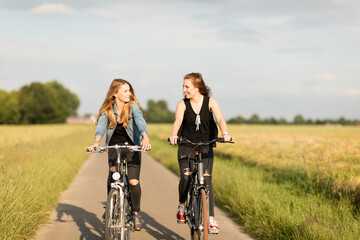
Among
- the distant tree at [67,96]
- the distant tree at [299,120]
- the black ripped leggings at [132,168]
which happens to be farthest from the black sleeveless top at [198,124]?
the distant tree at [67,96]

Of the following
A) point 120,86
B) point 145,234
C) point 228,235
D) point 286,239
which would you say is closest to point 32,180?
A: point 145,234

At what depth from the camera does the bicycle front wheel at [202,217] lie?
4.50 metres

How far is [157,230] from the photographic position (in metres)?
6.05

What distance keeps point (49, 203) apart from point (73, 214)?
605mm

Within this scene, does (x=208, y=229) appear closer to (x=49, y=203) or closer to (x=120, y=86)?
(x=120, y=86)

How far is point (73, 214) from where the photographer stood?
280 inches

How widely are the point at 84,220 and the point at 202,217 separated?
109 inches

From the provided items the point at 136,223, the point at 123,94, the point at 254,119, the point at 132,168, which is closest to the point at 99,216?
the point at 136,223

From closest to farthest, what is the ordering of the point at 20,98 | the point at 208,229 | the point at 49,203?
the point at 208,229 < the point at 49,203 < the point at 20,98

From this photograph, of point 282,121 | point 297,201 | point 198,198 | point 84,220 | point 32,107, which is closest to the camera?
point 198,198

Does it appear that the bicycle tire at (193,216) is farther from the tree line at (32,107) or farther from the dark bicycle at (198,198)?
the tree line at (32,107)

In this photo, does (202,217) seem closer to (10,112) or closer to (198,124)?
(198,124)

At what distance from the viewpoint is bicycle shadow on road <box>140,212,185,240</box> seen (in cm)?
563

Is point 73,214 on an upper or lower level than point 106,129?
lower
